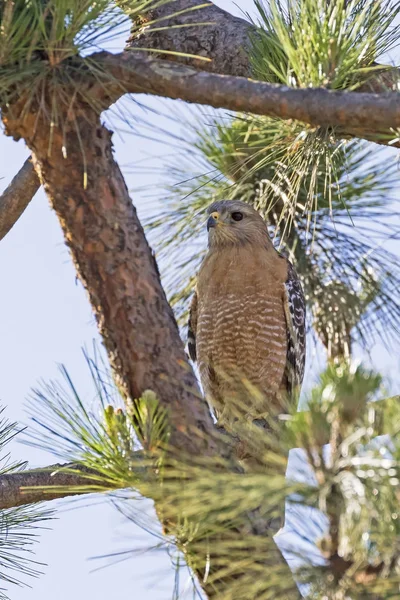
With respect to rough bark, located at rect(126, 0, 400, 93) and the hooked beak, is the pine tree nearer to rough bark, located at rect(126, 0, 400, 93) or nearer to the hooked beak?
rough bark, located at rect(126, 0, 400, 93)

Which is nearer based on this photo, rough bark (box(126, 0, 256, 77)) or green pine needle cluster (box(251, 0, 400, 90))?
green pine needle cluster (box(251, 0, 400, 90))

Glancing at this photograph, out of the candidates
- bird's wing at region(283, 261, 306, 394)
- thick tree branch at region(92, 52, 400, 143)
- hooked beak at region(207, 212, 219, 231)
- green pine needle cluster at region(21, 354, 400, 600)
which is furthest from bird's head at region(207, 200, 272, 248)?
green pine needle cluster at region(21, 354, 400, 600)

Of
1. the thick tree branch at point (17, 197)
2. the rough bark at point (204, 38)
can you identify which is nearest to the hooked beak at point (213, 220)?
the rough bark at point (204, 38)

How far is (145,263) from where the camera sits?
114 inches

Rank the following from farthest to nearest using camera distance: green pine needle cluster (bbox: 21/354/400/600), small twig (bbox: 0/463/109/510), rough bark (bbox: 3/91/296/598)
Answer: small twig (bbox: 0/463/109/510), rough bark (bbox: 3/91/296/598), green pine needle cluster (bbox: 21/354/400/600)

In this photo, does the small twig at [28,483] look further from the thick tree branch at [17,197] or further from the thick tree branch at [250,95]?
the thick tree branch at [250,95]


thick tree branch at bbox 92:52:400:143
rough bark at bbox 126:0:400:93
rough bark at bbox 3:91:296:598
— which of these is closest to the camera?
thick tree branch at bbox 92:52:400:143

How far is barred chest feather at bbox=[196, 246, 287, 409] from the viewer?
571 cm

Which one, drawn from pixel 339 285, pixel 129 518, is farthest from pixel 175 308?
pixel 129 518

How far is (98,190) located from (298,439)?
1226 millimetres

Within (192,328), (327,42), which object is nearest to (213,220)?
(192,328)

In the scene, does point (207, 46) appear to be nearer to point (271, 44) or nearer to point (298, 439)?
point (271, 44)

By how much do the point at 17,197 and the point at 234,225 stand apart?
163cm

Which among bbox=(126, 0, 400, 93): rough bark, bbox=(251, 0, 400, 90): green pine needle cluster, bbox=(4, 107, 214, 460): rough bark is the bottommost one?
bbox=(4, 107, 214, 460): rough bark
